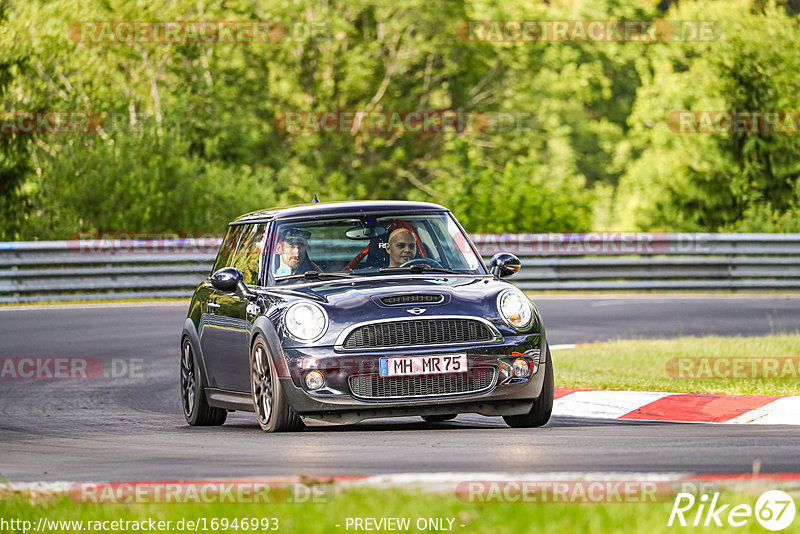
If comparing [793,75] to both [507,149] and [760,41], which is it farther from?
[507,149]

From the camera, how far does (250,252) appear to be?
10.8 metres

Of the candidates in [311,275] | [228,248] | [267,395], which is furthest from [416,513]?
[228,248]

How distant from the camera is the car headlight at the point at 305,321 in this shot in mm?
9266

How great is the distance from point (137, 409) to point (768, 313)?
39.8ft

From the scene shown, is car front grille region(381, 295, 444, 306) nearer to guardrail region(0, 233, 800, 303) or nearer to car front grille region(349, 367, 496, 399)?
car front grille region(349, 367, 496, 399)

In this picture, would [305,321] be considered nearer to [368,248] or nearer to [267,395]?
[267,395]

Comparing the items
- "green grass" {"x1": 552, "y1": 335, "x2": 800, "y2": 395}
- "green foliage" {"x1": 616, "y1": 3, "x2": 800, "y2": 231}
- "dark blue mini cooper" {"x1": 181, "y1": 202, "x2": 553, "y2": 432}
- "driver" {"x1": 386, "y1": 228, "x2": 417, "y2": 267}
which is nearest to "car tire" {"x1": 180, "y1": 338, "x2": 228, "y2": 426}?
"dark blue mini cooper" {"x1": 181, "y1": 202, "x2": 553, "y2": 432}

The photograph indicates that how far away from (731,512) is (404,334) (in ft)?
12.9

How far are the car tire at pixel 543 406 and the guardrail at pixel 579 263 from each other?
55.9 feet

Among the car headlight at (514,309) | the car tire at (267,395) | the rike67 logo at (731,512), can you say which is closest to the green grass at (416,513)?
the rike67 logo at (731,512)

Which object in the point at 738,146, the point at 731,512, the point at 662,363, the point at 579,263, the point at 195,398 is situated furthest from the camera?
the point at 738,146

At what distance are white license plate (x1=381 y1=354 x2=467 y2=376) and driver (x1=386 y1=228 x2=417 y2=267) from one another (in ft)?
4.09

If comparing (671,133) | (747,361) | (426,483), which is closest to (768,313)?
(747,361)

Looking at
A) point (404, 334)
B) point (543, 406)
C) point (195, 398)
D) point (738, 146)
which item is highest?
point (404, 334)
